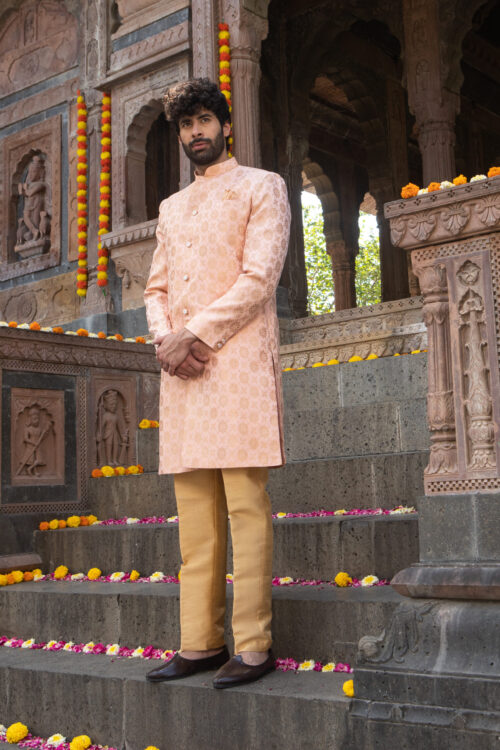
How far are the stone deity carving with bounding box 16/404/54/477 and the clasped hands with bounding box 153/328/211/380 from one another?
9.42ft

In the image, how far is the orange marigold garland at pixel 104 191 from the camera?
10.3 meters

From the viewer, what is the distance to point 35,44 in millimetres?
11797

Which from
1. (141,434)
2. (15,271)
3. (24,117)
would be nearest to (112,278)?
(15,271)

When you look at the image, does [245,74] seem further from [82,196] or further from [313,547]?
[313,547]

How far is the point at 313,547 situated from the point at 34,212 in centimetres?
836

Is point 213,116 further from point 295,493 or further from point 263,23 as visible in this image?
point 263,23

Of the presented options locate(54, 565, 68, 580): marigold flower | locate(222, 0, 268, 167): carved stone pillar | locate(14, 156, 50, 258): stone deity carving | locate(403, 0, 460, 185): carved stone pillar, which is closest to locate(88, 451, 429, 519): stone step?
locate(54, 565, 68, 580): marigold flower

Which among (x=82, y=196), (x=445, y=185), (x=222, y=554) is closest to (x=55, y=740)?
(x=222, y=554)

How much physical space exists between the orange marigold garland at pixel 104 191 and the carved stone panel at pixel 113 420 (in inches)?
148

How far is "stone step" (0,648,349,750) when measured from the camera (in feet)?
10.2

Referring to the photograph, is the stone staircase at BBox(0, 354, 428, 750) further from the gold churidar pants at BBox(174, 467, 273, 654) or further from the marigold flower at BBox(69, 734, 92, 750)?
the gold churidar pants at BBox(174, 467, 273, 654)

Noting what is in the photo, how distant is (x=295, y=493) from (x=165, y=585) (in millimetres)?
932

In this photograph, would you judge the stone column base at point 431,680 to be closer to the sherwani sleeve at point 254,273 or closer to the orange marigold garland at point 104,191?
the sherwani sleeve at point 254,273

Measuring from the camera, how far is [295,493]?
196 inches
